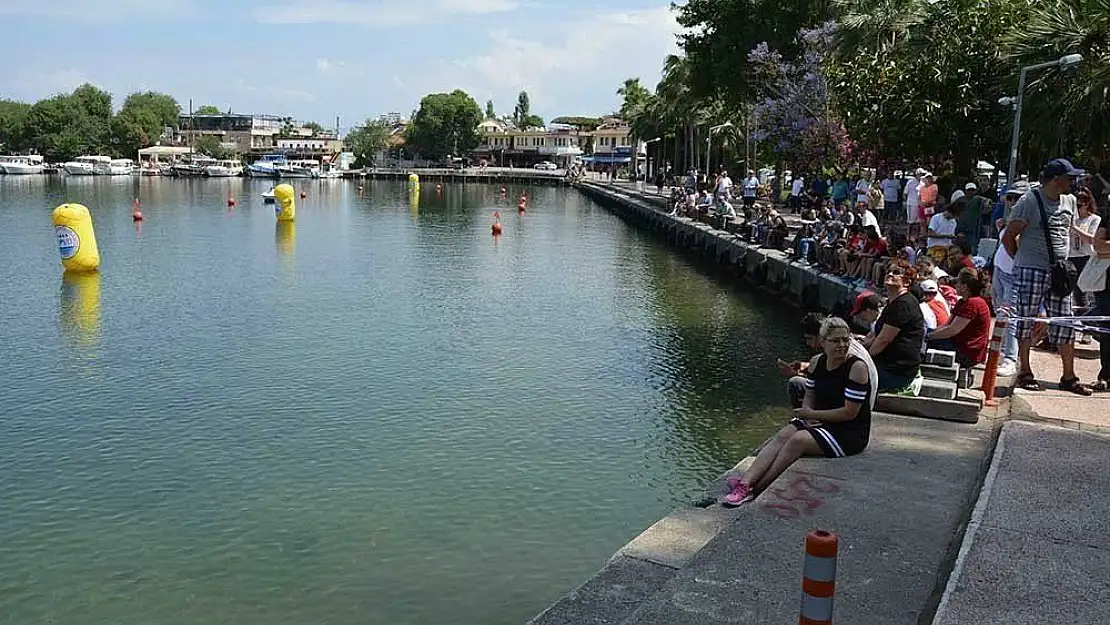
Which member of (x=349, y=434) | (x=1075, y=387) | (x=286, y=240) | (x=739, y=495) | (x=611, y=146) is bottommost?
(x=349, y=434)

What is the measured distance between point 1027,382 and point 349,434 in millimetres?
7164

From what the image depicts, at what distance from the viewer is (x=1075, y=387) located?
9008 mm

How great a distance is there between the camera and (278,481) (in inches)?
380

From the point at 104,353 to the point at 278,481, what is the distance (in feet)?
23.7

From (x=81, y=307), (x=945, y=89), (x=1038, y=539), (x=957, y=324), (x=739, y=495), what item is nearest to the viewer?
(x=1038, y=539)

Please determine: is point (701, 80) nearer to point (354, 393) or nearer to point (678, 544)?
point (354, 393)

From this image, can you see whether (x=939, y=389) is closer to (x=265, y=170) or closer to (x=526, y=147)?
(x=265, y=170)

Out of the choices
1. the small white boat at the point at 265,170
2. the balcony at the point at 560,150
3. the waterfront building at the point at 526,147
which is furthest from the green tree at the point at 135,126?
the balcony at the point at 560,150

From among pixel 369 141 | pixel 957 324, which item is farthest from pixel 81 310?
pixel 369 141

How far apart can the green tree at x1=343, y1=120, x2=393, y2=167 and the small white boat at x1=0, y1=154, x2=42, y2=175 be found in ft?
134

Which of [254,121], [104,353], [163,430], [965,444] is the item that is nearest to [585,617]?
[965,444]

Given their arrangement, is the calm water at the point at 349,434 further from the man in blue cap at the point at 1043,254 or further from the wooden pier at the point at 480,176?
the wooden pier at the point at 480,176

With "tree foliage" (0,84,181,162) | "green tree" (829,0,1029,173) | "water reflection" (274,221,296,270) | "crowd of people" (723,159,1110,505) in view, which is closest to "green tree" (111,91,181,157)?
"tree foliage" (0,84,181,162)

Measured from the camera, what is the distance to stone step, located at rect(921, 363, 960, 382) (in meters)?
8.80
